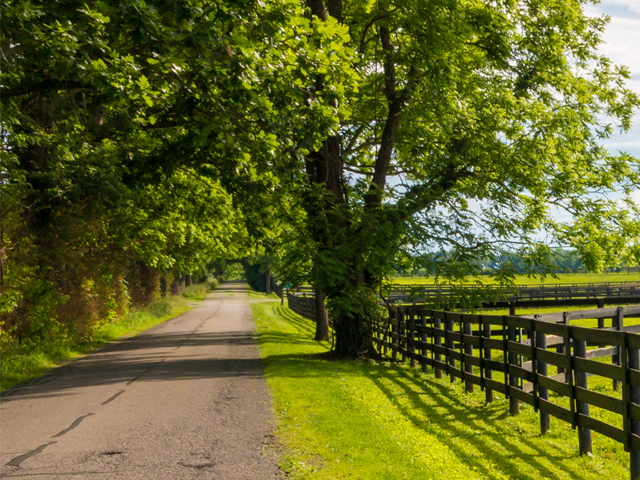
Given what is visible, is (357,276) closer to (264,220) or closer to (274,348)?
(264,220)

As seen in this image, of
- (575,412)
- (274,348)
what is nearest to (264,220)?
(274,348)

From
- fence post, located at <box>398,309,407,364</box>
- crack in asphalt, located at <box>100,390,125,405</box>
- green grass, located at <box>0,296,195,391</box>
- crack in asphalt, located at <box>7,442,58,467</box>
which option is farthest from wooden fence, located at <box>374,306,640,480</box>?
green grass, located at <box>0,296,195,391</box>

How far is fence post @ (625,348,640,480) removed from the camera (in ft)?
20.1

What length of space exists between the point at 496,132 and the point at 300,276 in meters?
7.57

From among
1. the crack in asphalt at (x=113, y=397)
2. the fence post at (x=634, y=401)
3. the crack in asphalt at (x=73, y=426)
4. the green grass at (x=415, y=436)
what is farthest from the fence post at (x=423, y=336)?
the fence post at (x=634, y=401)

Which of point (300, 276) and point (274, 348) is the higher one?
point (300, 276)

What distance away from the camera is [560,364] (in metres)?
7.64

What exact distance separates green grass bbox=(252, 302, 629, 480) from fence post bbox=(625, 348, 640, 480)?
1.88 feet

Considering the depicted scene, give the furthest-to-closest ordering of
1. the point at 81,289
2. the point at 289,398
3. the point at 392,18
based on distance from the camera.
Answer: the point at 81,289
the point at 392,18
the point at 289,398

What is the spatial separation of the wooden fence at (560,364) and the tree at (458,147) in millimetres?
2542

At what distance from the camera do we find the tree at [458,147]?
15.3 metres

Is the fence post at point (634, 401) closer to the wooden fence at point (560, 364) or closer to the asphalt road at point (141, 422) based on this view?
the wooden fence at point (560, 364)

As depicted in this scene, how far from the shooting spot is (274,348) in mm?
19328

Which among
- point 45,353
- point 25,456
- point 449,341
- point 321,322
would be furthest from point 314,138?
point 321,322
